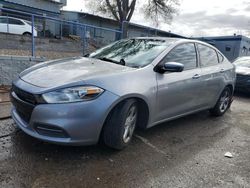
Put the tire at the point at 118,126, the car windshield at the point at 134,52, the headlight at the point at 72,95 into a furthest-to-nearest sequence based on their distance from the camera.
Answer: the car windshield at the point at 134,52, the tire at the point at 118,126, the headlight at the point at 72,95

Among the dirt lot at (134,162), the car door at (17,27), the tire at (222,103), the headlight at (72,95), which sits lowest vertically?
the dirt lot at (134,162)

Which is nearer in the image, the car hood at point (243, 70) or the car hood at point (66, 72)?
the car hood at point (66, 72)

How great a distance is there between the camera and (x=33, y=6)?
78.1ft

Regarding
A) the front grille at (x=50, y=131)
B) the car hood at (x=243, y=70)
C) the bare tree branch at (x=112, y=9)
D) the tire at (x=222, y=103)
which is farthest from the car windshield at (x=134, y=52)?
the bare tree branch at (x=112, y=9)

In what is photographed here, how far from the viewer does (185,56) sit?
4613mm

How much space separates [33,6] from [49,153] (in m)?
23.2

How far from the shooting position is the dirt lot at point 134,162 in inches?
114

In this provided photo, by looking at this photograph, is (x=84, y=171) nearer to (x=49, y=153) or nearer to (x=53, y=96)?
(x=49, y=153)

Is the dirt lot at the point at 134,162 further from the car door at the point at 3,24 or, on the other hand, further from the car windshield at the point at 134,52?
the car door at the point at 3,24

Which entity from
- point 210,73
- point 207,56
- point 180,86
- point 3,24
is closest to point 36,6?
point 3,24

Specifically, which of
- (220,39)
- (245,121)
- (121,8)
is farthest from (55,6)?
(245,121)

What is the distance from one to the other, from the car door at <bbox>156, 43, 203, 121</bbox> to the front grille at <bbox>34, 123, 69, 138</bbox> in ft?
4.84

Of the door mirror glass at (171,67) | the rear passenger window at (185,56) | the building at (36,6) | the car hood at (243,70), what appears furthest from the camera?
the building at (36,6)

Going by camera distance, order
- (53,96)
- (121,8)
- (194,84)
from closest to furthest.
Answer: (53,96) < (194,84) < (121,8)
